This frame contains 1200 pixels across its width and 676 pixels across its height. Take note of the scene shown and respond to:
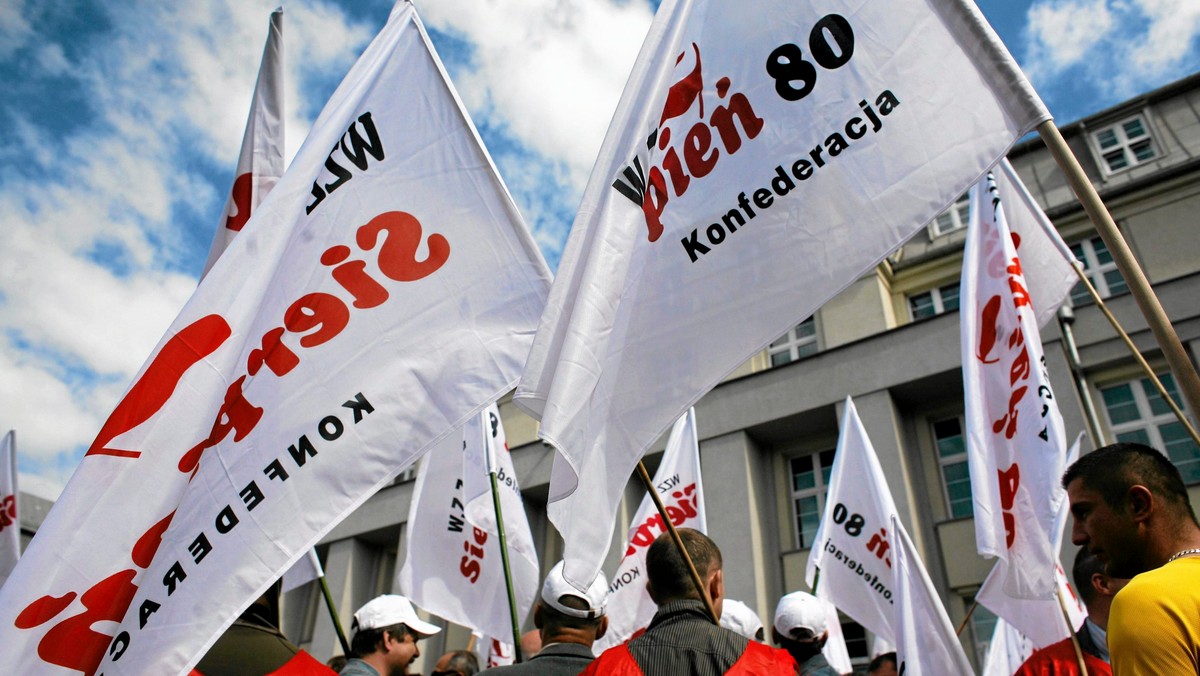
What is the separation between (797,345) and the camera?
18.9m

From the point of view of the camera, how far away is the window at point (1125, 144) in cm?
1775

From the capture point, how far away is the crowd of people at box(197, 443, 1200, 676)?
1696 millimetres

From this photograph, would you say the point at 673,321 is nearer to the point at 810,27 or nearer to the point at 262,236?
the point at 810,27

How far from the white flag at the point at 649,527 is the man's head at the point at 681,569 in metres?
3.75

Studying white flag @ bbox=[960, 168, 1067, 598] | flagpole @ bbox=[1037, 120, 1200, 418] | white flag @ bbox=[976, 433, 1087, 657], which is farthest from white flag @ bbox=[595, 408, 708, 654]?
flagpole @ bbox=[1037, 120, 1200, 418]

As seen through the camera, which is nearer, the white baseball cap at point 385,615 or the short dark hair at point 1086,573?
the short dark hair at point 1086,573

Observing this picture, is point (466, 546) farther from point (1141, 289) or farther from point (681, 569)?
point (1141, 289)

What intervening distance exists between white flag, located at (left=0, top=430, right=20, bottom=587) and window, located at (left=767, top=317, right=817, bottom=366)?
45.8 feet

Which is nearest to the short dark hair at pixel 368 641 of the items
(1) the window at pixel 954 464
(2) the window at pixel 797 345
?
(1) the window at pixel 954 464

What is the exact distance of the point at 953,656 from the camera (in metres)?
4.55

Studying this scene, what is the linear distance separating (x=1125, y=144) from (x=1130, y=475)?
19341mm

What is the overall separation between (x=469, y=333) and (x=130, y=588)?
1.46 meters

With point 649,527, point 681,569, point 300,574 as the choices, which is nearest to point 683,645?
point 681,569

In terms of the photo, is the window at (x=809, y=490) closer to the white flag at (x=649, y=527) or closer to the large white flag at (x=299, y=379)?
the white flag at (x=649, y=527)
